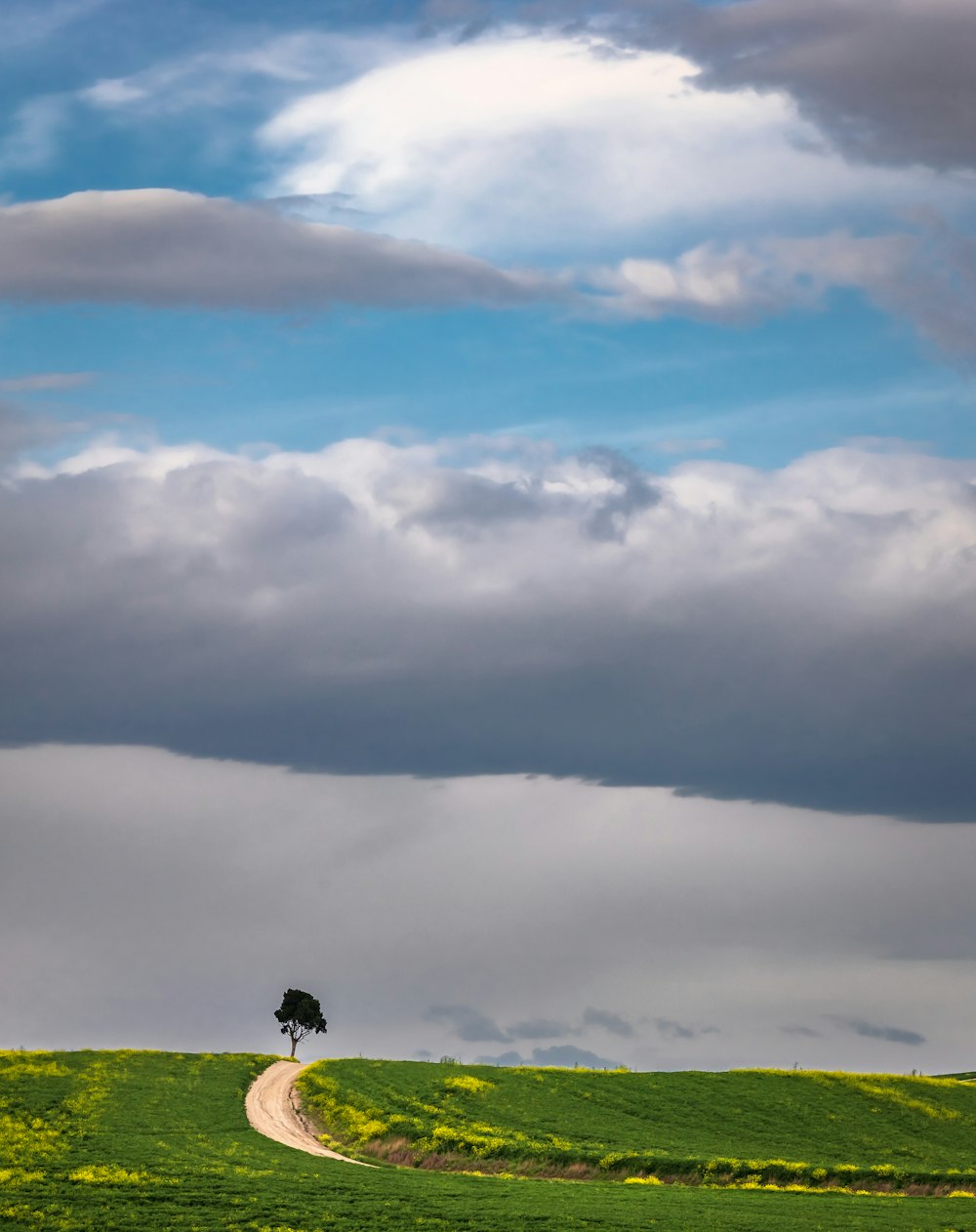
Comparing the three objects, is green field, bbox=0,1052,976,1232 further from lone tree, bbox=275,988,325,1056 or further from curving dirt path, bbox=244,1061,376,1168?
lone tree, bbox=275,988,325,1056

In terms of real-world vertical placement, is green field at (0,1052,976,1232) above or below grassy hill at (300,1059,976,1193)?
above

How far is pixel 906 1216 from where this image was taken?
56438mm

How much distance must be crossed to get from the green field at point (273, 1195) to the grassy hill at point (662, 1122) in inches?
185

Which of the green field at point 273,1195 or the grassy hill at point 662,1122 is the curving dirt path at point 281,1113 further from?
the green field at point 273,1195

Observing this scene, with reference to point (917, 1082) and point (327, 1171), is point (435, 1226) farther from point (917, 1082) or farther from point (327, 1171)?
point (917, 1082)

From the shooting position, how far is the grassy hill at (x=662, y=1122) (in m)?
69.9

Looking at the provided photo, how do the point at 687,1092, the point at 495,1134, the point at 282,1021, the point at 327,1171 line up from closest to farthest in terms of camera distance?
the point at 327,1171
the point at 495,1134
the point at 687,1092
the point at 282,1021

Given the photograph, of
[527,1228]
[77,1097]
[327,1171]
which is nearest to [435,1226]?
[527,1228]

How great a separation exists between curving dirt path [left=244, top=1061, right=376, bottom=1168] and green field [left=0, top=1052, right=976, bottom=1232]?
2352 millimetres

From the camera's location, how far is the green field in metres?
50.5

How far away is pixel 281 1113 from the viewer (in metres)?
82.1

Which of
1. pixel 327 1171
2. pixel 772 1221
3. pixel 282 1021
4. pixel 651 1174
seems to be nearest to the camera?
pixel 772 1221

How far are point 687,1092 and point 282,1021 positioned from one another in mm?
66126

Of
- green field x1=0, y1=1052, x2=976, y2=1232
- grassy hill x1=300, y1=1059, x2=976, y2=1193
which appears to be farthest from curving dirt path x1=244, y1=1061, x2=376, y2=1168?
green field x1=0, y1=1052, x2=976, y2=1232
